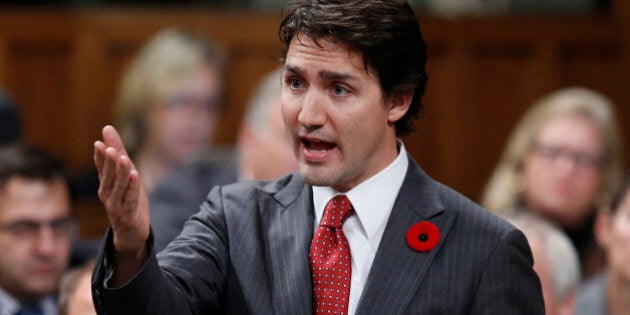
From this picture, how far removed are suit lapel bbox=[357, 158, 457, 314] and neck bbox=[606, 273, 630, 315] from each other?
1.47 metres

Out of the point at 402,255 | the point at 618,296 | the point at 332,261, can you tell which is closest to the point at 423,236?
the point at 402,255

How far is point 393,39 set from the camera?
209 cm

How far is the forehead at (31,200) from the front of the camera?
11.8ft

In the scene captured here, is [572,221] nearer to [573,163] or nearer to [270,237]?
[573,163]

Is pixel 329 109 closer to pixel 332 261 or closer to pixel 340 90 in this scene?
pixel 340 90

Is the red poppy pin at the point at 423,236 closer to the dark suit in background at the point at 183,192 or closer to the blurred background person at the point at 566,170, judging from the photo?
the dark suit in background at the point at 183,192

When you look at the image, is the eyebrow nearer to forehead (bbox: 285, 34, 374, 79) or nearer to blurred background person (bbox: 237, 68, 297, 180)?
forehead (bbox: 285, 34, 374, 79)

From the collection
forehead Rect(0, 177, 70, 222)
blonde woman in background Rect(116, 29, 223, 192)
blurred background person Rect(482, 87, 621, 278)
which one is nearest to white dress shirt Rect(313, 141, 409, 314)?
forehead Rect(0, 177, 70, 222)

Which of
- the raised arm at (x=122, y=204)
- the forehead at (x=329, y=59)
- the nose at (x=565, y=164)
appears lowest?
the nose at (x=565, y=164)

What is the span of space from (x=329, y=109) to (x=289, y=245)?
0.25 m

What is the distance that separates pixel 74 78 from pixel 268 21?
824 mm

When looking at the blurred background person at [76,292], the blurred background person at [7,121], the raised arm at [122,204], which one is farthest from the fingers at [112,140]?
the blurred background person at [7,121]

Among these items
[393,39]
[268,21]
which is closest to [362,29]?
[393,39]

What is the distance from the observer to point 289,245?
2.12 meters
